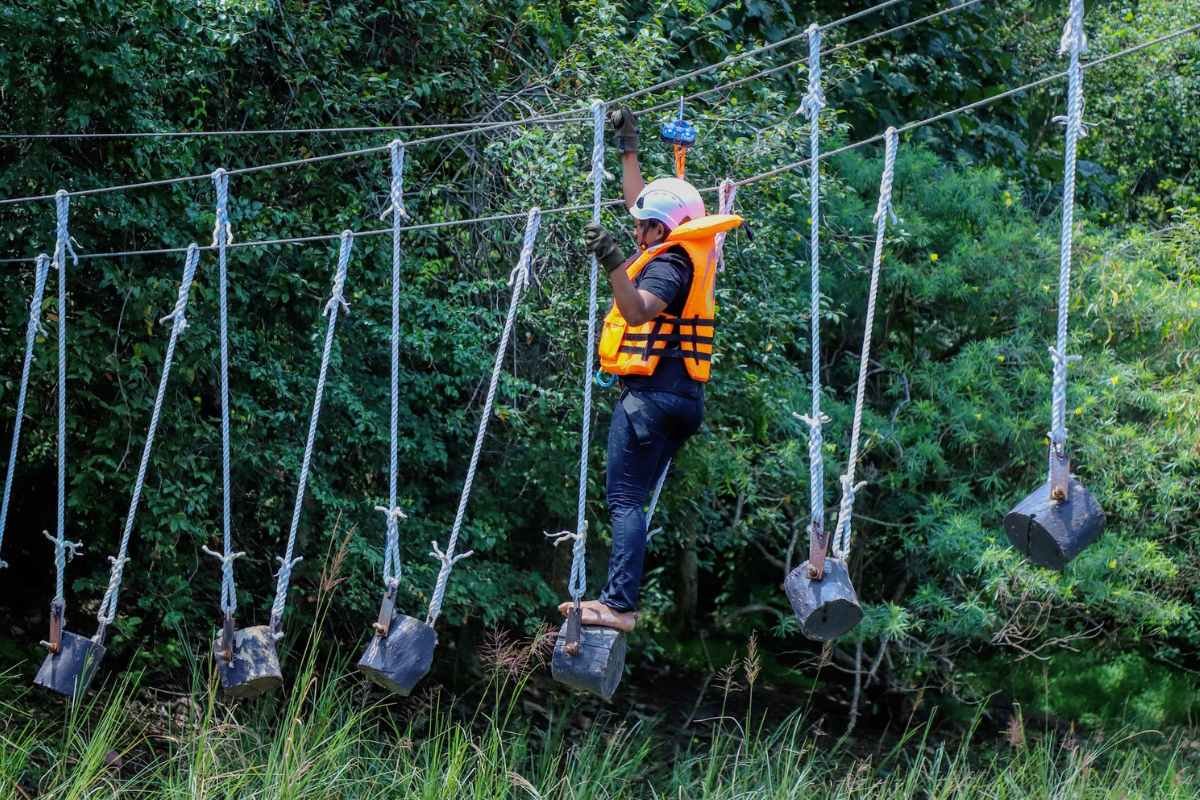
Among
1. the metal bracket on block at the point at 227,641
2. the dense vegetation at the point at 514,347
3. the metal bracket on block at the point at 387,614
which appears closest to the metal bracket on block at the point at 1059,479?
the metal bracket on block at the point at 387,614

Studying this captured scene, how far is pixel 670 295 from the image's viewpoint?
11.3 feet

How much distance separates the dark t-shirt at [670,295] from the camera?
345 centimetres

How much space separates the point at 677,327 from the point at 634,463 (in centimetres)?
33

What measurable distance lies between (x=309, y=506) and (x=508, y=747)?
1.19 metres

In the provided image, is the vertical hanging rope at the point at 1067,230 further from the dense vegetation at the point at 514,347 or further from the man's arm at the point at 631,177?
the dense vegetation at the point at 514,347

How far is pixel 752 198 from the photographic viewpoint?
18.5 ft

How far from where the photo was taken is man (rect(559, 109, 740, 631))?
11.6 ft

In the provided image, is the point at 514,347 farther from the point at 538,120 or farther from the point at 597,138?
the point at 597,138

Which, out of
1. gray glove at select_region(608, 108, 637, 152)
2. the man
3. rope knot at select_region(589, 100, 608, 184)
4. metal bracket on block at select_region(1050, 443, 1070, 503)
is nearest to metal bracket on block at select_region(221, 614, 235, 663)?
the man

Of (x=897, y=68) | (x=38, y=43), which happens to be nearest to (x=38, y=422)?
(x=38, y=43)

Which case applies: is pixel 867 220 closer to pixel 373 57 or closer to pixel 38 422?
pixel 373 57

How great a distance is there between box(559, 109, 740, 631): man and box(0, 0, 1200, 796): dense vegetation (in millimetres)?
1601

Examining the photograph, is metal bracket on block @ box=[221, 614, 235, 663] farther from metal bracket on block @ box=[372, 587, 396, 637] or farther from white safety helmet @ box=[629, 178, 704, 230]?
white safety helmet @ box=[629, 178, 704, 230]

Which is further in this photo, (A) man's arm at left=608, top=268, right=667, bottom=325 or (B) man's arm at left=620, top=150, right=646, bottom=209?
(B) man's arm at left=620, top=150, right=646, bottom=209
